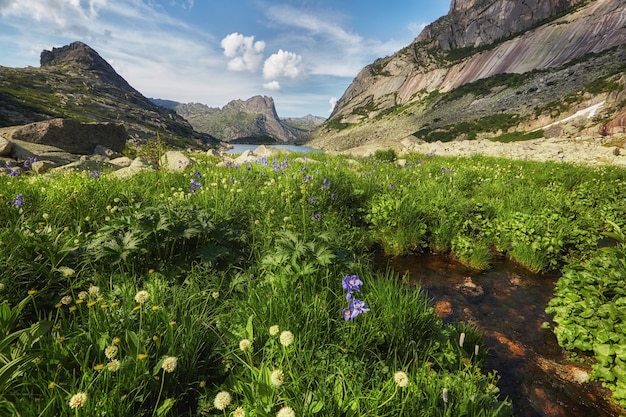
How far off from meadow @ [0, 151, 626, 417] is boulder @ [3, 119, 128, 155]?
12035mm

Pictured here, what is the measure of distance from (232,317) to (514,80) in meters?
120

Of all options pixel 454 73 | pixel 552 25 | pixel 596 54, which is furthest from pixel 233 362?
pixel 454 73

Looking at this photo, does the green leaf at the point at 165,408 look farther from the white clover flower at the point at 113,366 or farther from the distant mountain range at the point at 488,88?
the distant mountain range at the point at 488,88

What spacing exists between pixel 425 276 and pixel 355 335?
3241mm

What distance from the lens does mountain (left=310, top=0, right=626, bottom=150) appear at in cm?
5456

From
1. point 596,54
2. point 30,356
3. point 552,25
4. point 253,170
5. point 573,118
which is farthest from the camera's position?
point 552,25

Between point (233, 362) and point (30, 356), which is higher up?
point (30, 356)

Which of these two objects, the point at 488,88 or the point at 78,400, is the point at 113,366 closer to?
the point at 78,400

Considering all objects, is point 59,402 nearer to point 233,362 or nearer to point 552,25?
point 233,362

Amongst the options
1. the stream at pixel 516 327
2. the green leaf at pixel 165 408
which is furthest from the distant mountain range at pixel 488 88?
the green leaf at pixel 165 408

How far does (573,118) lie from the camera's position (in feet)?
167

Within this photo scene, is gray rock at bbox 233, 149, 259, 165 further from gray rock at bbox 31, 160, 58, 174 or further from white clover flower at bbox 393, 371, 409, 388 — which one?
white clover flower at bbox 393, 371, 409, 388

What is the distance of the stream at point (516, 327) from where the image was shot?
295 centimetres

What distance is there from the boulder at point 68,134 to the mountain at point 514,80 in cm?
2465
